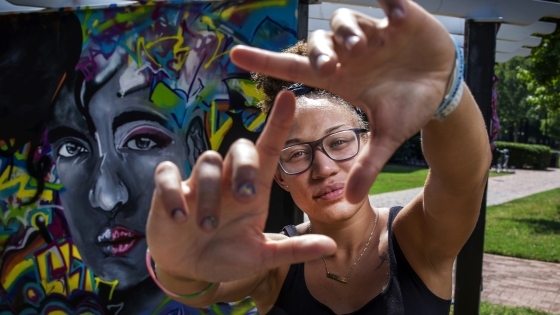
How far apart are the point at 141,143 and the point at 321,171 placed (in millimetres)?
1922

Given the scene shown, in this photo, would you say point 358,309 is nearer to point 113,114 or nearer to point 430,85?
point 430,85

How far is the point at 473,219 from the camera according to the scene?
1.73 metres

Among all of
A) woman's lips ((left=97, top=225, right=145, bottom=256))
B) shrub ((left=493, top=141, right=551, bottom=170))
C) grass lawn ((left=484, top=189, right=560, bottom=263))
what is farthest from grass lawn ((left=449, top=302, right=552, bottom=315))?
shrub ((left=493, top=141, right=551, bottom=170))

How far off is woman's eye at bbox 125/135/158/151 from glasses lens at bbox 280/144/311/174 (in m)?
1.74

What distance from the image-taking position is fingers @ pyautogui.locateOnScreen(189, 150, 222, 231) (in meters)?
1.15

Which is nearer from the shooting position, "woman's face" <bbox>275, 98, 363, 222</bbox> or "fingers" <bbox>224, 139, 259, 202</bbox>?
"fingers" <bbox>224, 139, 259, 202</bbox>

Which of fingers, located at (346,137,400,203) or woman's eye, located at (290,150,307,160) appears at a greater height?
fingers, located at (346,137,400,203)

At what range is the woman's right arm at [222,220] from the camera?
1.15 meters

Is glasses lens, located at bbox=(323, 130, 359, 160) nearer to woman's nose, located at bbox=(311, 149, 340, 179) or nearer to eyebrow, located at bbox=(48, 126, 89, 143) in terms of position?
woman's nose, located at bbox=(311, 149, 340, 179)

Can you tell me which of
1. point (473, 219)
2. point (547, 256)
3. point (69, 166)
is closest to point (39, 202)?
point (69, 166)

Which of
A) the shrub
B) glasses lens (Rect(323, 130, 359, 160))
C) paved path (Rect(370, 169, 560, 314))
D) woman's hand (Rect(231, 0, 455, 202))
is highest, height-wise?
woman's hand (Rect(231, 0, 455, 202))

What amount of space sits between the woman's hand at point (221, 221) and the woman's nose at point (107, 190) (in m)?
2.20

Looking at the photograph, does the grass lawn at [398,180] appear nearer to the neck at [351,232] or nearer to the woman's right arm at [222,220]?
the neck at [351,232]

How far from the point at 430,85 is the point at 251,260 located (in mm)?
557
